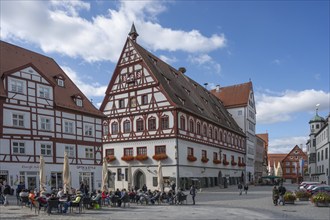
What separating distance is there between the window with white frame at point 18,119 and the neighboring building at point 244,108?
47138 mm

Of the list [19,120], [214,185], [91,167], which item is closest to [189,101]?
[214,185]

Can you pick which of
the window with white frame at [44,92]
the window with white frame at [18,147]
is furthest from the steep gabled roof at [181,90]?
the window with white frame at [18,147]

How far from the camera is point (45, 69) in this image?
38.6 m

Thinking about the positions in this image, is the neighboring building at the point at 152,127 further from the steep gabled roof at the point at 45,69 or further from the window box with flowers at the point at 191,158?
the steep gabled roof at the point at 45,69

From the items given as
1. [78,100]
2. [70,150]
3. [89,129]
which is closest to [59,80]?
[78,100]

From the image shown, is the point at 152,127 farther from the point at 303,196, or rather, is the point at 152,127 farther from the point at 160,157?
the point at 303,196

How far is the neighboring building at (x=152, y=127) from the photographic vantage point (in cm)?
4375

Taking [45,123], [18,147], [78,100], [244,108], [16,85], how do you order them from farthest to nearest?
[244,108], [78,100], [45,123], [16,85], [18,147]

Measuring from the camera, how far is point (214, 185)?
5281 cm

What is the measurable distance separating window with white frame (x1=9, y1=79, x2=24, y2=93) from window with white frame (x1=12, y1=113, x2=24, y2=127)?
2.10 meters

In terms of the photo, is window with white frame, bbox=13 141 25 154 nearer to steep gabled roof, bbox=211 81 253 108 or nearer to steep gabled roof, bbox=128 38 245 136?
steep gabled roof, bbox=128 38 245 136

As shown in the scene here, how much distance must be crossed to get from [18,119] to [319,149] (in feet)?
187

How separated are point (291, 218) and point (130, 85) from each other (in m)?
32.3

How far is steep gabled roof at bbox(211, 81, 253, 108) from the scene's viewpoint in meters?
71.4
